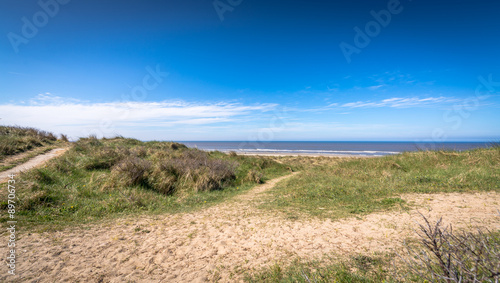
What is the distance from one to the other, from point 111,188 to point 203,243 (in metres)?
6.17

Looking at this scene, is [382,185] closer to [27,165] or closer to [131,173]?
[131,173]

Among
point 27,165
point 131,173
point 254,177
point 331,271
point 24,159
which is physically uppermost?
point 24,159

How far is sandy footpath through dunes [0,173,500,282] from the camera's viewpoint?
161 inches

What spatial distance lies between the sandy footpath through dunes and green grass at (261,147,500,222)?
97 centimetres

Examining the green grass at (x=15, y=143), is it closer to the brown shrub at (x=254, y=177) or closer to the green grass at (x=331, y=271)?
the brown shrub at (x=254, y=177)

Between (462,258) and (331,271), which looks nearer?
(462,258)

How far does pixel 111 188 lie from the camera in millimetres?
9203

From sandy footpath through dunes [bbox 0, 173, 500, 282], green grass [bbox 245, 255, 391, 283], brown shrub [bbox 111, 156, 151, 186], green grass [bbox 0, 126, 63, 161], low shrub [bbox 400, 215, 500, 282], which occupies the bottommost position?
sandy footpath through dunes [bbox 0, 173, 500, 282]

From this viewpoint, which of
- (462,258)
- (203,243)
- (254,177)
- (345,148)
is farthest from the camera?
(345,148)

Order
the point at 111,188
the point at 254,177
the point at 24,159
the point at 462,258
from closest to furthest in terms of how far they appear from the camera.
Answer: the point at 462,258 < the point at 111,188 < the point at 24,159 < the point at 254,177

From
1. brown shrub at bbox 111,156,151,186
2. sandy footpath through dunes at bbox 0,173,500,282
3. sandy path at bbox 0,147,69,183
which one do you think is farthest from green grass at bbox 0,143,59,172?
sandy footpath through dunes at bbox 0,173,500,282

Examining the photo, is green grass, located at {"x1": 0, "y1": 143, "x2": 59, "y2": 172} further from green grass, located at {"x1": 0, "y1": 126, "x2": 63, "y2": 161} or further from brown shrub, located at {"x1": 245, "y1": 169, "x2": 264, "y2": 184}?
brown shrub, located at {"x1": 245, "y1": 169, "x2": 264, "y2": 184}

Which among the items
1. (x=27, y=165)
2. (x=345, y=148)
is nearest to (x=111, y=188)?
(x=27, y=165)

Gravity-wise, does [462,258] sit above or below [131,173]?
above
